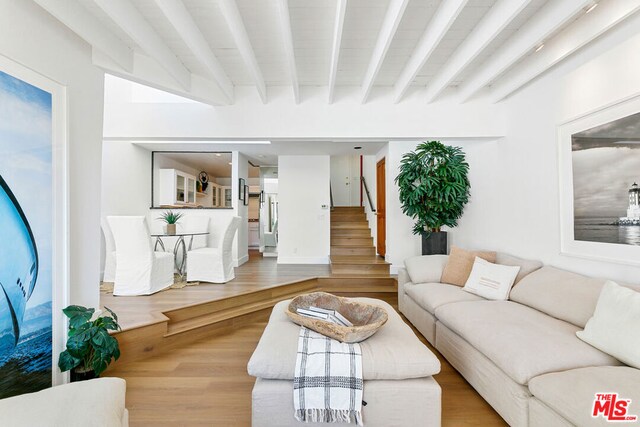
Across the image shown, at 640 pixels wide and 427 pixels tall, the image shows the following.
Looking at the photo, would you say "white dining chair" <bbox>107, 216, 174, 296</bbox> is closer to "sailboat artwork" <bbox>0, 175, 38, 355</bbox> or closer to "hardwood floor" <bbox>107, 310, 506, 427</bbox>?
"hardwood floor" <bbox>107, 310, 506, 427</bbox>

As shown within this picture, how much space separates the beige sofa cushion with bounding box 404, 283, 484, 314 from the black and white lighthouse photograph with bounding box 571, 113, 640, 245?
1075 millimetres

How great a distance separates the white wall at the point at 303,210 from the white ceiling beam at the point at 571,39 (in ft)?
11.8

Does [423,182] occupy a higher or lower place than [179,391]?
higher

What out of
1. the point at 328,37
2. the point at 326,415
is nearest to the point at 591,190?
the point at 328,37

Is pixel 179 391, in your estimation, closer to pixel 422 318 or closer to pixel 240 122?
pixel 422 318

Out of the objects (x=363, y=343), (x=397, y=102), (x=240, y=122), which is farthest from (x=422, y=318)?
(x=240, y=122)

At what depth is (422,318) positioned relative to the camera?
9.80 ft

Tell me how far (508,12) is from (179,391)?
348 cm

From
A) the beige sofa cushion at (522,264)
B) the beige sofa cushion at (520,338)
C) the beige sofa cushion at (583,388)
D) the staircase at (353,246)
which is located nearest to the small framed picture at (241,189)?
the staircase at (353,246)

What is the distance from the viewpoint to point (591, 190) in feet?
7.84

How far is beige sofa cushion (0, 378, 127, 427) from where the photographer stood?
3.46 feet

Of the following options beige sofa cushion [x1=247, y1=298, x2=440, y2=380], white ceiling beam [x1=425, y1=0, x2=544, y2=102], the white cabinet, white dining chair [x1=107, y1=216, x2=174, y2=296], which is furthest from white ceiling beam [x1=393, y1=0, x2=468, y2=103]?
the white cabinet

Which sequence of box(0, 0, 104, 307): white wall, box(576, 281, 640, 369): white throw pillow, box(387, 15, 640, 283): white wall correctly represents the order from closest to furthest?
1. box(576, 281, 640, 369): white throw pillow
2. box(0, 0, 104, 307): white wall
3. box(387, 15, 640, 283): white wall

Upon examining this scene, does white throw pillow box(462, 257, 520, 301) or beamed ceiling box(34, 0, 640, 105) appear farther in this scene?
white throw pillow box(462, 257, 520, 301)
